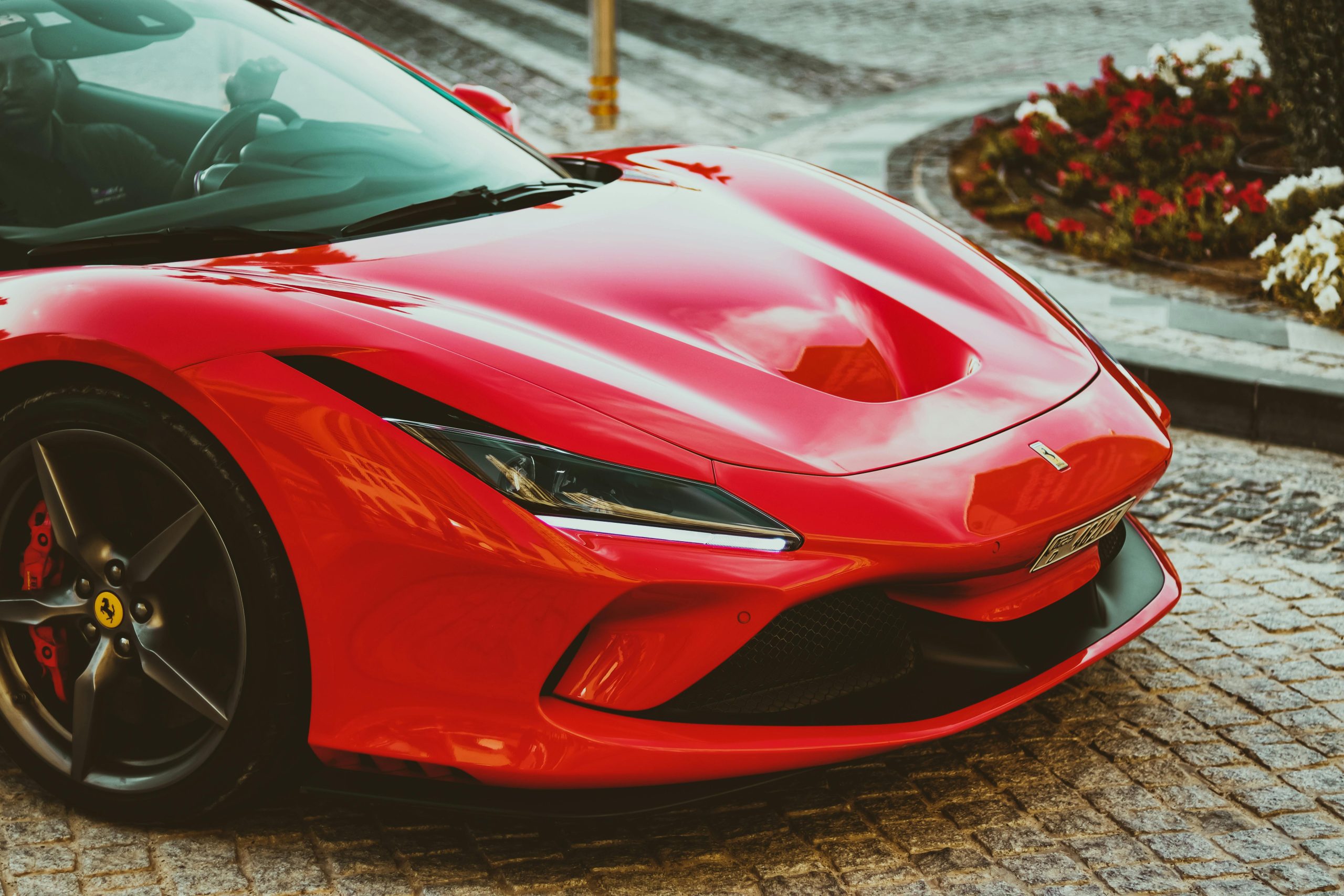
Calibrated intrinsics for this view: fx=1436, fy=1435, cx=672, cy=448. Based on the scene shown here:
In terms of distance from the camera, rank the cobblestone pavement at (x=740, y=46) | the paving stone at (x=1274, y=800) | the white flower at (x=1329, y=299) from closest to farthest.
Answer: the paving stone at (x=1274, y=800) < the white flower at (x=1329, y=299) < the cobblestone pavement at (x=740, y=46)

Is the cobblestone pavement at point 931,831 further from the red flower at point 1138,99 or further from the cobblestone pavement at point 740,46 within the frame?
the cobblestone pavement at point 740,46

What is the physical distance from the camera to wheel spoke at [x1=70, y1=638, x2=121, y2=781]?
2570mm

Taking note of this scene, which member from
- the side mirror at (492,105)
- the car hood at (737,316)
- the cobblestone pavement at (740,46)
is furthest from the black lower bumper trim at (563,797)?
the cobblestone pavement at (740,46)

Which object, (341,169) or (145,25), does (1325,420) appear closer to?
(341,169)

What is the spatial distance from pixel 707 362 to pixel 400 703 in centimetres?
81

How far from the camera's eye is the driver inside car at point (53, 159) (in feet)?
9.79

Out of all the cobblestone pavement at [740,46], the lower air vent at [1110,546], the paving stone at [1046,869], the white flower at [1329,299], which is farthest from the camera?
the cobblestone pavement at [740,46]

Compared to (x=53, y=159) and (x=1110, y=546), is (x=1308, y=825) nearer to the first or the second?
(x=1110, y=546)

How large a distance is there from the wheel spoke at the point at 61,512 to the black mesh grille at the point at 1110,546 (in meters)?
1.92

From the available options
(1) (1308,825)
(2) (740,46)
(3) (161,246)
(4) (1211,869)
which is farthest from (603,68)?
(4) (1211,869)

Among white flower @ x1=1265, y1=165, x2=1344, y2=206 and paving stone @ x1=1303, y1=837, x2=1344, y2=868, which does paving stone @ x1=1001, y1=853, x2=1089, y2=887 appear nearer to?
paving stone @ x1=1303, y1=837, x2=1344, y2=868

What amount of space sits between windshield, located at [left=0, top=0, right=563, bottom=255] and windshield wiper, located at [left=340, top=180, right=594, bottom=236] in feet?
0.11

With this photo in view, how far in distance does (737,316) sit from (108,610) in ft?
4.21

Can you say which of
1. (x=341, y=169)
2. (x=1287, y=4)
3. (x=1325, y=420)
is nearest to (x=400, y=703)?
(x=341, y=169)
